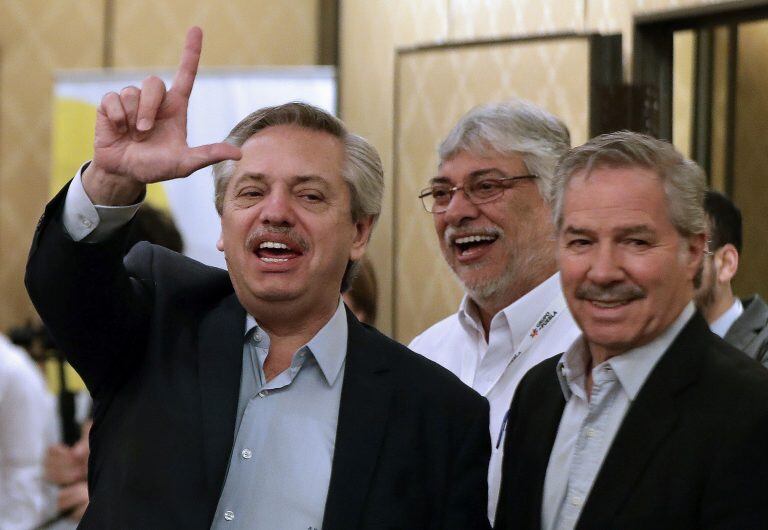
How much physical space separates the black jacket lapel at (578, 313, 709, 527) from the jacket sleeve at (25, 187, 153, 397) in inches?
30.6

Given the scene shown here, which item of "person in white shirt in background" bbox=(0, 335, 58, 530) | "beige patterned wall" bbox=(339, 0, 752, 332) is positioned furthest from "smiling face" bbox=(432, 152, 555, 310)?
"beige patterned wall" bbox=(339, 0, 752, 332)

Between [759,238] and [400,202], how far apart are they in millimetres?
1689

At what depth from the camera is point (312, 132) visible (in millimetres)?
2021

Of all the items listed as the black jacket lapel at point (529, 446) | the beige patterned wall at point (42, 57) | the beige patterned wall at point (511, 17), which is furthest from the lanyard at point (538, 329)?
the beige patterned wall at point (42, 57)

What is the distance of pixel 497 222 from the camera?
2771mm

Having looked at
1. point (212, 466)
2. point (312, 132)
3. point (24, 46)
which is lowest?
point (212, 466)

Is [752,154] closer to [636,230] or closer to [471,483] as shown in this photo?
[636,230]

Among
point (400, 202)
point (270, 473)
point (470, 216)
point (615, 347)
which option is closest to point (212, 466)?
point (270, 473)

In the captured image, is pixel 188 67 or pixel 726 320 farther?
pixel 726 320

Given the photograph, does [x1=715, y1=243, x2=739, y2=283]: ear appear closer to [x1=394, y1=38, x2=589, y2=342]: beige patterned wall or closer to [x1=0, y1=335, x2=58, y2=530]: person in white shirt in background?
[x1=394, y1=38, x2=589, y2=342]: beige patterned wall

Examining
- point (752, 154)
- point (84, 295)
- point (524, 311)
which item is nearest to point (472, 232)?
point (524, 311)

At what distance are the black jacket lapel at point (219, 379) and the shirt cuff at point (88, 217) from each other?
0.92 ft

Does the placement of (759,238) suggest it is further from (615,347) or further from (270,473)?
(270,473)

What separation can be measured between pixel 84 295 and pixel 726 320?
2293mm
